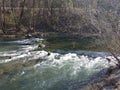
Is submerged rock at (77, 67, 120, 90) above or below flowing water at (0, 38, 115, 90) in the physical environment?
above

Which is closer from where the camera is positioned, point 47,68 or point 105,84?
point 105,84

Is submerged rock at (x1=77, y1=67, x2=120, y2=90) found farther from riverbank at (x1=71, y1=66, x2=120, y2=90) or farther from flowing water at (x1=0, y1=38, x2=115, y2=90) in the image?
flowing water at (x1=0, y1=38, x2=115, y2=90)

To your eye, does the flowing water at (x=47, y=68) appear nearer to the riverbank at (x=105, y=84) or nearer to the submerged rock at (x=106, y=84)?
the riverbank at (x=105, y=84)

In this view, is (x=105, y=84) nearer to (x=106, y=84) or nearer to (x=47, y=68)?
(x=106, y=84)

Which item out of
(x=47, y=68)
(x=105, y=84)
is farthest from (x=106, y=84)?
(x=47, y=68)

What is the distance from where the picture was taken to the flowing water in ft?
53.3

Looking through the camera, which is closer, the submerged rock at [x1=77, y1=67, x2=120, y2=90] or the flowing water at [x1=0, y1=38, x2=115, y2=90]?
the submerged rock at [x1=77, y1=67, x2=120, y2=90]

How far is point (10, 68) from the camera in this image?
1980 centimetres

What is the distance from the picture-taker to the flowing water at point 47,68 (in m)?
16.2

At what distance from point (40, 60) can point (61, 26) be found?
85.5 feet

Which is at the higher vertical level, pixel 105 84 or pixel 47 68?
pixel 105 84

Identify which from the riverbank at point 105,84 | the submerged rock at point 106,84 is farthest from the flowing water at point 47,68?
the submerged rock at point 106,84

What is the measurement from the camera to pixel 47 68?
64.7 ft

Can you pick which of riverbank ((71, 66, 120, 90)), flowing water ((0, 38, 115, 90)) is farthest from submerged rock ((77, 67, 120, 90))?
flowing water ((0, 38, 115, 90))
